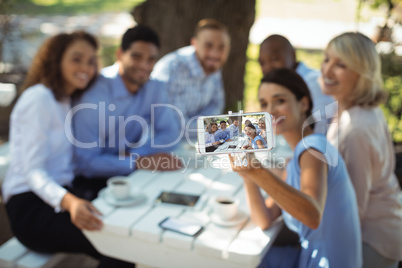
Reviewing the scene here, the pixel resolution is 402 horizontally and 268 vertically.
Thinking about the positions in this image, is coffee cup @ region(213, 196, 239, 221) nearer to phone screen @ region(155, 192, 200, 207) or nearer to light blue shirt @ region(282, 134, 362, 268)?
phone screen @ region(155, 192, 200, 207)

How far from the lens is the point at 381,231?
221 centimetres

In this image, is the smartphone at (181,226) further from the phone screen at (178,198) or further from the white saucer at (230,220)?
the phone screen at (178,198)

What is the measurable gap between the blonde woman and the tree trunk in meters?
2.40

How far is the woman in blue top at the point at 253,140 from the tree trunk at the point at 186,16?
3.30 m

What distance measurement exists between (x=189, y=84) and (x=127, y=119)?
958mm

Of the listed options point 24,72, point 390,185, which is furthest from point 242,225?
point 24,72

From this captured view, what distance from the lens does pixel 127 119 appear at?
130 inches

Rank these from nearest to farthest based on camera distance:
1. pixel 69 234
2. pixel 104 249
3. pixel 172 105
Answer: pixel 104 249 < pixel 69 234 < pixel 172 105

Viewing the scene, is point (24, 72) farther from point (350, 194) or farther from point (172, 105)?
point (350, 194)

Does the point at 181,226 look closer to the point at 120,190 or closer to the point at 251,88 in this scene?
the point at 120,190

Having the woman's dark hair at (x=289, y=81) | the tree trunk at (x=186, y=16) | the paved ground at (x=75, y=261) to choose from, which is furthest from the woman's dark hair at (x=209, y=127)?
the tree trunk at (x=186, y=16)

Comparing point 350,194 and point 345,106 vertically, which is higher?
point 345,106

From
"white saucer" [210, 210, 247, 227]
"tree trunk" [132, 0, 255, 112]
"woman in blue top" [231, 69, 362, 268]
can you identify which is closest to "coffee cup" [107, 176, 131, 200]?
"white saucer" [210, 210, 247, 227]

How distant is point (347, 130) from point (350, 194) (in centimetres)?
42
